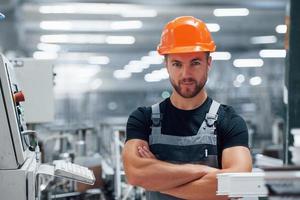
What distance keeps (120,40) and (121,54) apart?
2.62m

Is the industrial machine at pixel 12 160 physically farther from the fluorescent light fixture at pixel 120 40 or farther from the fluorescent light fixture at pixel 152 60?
the fluorescent light fixture at pixel 152 60

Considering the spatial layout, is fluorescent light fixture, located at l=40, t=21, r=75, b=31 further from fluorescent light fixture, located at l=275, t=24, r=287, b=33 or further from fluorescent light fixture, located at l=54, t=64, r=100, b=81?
→ fluorescent light fixture, located at l=54, t=64, r=100, b=81

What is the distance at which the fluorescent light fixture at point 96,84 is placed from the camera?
21.5m

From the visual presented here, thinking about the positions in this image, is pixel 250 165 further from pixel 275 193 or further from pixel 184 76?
pixel 275 193

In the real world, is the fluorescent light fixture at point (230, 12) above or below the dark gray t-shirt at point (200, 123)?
above

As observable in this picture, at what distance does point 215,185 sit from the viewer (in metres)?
2.13

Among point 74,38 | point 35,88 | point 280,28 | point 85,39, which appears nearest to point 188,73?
point 35,88

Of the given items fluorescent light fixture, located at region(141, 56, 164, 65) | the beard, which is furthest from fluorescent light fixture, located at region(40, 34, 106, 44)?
the beard

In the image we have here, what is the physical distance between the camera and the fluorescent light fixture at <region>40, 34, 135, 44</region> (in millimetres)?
13461

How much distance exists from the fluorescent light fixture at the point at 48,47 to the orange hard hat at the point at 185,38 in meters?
12.8

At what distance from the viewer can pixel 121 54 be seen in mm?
16797

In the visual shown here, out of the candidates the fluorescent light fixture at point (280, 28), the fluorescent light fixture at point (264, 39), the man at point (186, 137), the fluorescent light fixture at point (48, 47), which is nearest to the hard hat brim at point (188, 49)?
the man at point (186, 137)

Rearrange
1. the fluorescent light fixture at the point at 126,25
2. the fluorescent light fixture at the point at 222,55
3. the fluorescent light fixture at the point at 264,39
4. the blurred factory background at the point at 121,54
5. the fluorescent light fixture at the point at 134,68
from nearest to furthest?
the blurred factory background at the point at 121,54 → the fluorescent light fixture at the point at 126,25 → the fluorescent light fixture at the point at 264,39 → the fluorescent light fixture at the point at 222,55 → the fluorescent light fixture at the point at 134,68

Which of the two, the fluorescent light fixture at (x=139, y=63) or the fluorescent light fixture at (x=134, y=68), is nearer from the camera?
the fluorescent light fixture at (x=139, y=63)
